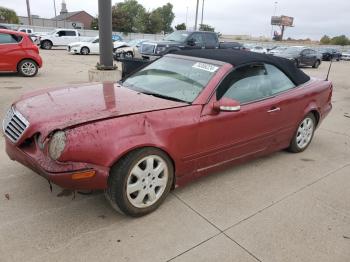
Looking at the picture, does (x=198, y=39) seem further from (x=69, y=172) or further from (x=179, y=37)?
(x=69, y=172)

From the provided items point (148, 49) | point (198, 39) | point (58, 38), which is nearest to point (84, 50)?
point (58, 38)

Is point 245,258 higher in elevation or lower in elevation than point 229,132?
Answer: lower

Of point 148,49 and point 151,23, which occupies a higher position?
point 151,23

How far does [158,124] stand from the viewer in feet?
9.91

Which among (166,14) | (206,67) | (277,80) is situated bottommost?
(277,80)

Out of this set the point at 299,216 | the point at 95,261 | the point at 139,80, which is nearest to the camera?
the point at 95,261

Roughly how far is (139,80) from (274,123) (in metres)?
1.74

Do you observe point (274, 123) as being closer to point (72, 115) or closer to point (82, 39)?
point (72, 115)

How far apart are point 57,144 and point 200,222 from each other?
143cm

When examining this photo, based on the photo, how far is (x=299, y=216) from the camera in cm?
327

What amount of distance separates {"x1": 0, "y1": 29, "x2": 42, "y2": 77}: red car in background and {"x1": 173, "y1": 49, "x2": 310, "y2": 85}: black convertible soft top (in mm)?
8040

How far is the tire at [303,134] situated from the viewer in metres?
4.81

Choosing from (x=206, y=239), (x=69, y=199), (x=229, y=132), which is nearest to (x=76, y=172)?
(x=69, y=199)

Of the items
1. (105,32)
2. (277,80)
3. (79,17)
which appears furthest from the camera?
(79,17)
